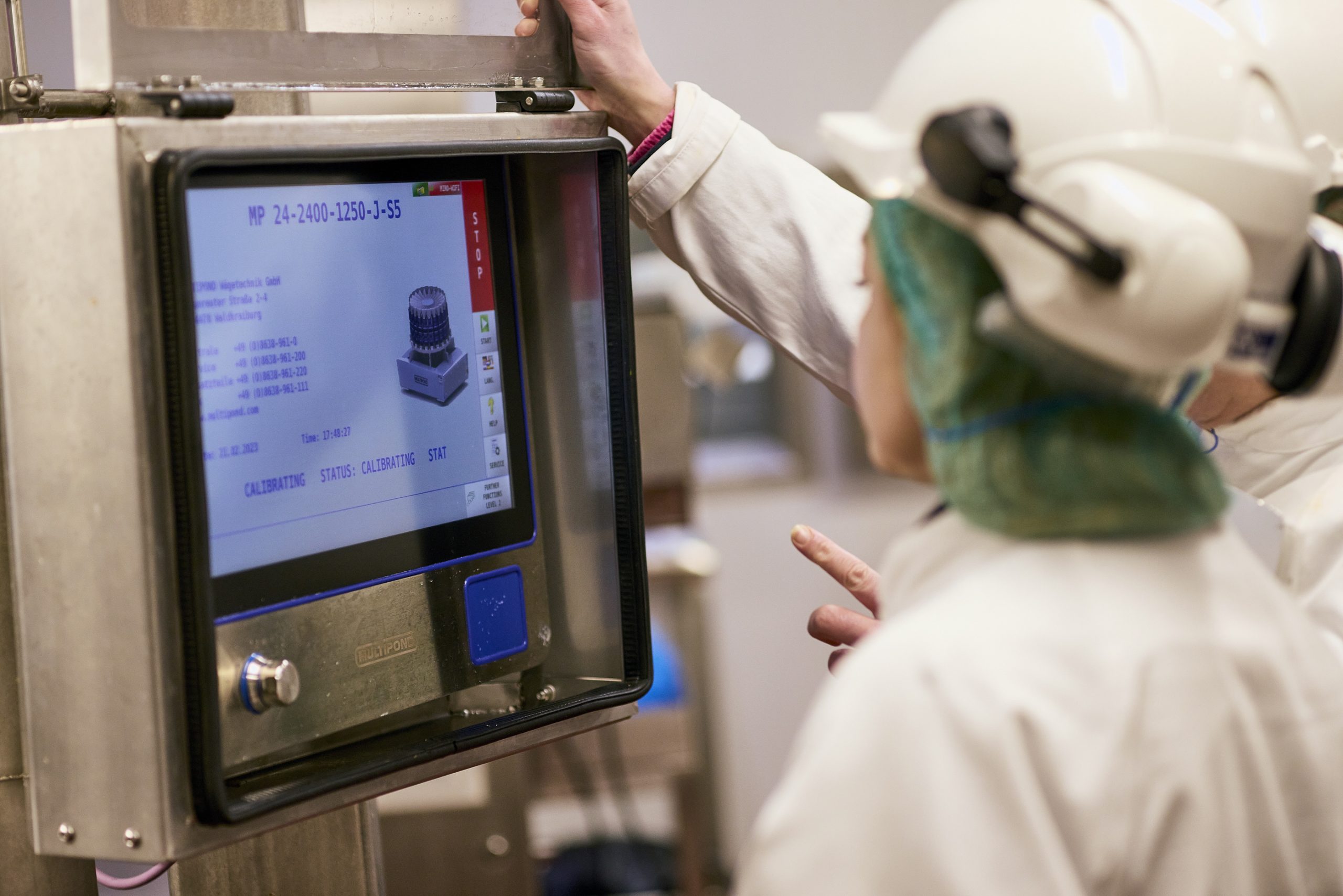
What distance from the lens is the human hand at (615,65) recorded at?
1.15 m

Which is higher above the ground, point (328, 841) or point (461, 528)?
point (461, 528)

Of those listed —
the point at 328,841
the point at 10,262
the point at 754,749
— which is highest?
the point at 10,262

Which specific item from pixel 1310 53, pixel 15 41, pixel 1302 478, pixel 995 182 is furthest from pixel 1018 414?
pixel 1310 53

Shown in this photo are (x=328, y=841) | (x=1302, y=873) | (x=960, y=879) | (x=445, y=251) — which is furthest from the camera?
(x=328, y=841)

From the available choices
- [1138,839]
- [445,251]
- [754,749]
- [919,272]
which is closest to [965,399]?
[919,272]

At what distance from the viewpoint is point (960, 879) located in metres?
0.66

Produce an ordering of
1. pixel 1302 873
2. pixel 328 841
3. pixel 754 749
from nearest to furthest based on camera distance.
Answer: pixel 1302 873, pixel 328 841, pixel 754 749

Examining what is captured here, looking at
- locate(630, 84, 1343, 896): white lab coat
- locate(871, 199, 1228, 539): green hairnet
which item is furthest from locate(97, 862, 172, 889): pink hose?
locate(871, 199, 1228, 539): green hairnet

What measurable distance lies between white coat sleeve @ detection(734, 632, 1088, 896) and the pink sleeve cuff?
69 centimetres

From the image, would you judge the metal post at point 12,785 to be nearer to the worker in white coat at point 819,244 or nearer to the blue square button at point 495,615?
the blue square button at point 495,615

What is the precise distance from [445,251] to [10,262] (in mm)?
339

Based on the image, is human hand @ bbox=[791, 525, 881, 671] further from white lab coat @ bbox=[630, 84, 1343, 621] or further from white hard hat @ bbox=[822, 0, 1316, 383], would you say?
white hard hat @ bbox=[822, 0, 1316, 383]

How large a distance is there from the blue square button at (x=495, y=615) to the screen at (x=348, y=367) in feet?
0.12

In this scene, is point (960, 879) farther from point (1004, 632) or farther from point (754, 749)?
point (754, 749)
